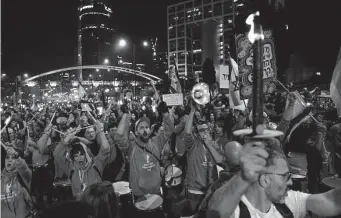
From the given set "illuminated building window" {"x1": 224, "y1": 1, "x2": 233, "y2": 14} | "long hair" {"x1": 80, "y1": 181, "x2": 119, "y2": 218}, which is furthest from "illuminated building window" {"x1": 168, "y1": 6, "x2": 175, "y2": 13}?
"long hair" {"x1": 80, "y1": 181, "x2": 119, "y2": 218}

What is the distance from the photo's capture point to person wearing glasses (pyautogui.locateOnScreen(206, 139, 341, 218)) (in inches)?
80.7

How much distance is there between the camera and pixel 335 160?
609 cm

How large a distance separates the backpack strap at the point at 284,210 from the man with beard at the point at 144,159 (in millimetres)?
3453

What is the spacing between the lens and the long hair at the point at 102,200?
3391mm

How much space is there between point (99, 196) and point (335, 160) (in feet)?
17.3

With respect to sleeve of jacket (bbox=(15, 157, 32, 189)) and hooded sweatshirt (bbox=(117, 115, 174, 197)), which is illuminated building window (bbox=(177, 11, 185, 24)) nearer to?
hooded sweatshirt (bbox=(117, 115, 174, 197))

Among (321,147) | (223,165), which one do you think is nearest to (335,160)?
(321,147)

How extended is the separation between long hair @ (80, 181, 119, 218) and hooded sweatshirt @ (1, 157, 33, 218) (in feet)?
6.97

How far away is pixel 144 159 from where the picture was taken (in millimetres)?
5828

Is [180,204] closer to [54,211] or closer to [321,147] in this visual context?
[321,147]

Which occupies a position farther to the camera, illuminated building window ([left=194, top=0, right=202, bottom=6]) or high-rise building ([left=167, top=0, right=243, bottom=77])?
illuminated building window ([left=194, top=0, right=202, bottom=6])

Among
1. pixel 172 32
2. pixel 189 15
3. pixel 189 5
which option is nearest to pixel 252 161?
pixel 189 15

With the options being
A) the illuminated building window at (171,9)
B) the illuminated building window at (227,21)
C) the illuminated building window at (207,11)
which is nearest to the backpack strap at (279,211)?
the illuminated building window at (227,21)

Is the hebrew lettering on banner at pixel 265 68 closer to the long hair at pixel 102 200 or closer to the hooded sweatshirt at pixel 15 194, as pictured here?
the long hair at pixel 102 200
